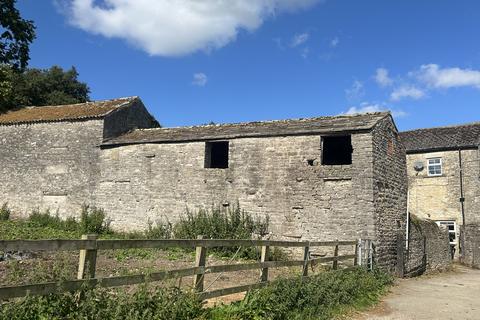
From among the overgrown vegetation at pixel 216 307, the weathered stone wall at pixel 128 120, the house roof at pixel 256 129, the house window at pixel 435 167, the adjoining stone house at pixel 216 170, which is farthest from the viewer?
the house window at pixel 435 167

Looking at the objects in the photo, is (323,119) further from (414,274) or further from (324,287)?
(324,287)

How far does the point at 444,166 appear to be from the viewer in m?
26.6

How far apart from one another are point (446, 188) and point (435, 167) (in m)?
1.49

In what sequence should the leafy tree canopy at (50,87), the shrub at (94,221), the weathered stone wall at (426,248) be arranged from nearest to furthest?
the weathered stone wall at (426,248) < the shrub at (94,221) < the leafy tree canopy at (50,87)

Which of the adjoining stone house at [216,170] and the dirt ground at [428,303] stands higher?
the adjoining stone house at [216,170]

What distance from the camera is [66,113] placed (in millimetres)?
22547

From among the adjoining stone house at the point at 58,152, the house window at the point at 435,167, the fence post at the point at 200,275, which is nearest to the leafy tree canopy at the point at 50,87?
the adjoining stone house at the point at 58,152

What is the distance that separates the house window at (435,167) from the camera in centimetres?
2689

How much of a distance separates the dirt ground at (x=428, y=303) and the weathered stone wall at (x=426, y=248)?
2511 mm

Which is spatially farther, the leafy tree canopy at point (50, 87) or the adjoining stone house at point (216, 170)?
the leafy tree canopy at point (50, 87)

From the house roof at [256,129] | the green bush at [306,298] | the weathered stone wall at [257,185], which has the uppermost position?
the house roof at [256,129]

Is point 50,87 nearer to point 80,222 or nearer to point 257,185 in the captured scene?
point 80,222

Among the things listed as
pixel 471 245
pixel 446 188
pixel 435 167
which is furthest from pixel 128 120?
pixel 446 188

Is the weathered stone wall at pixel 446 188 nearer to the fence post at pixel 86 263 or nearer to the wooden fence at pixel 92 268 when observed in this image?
the wooden fence at pixel 92 268
